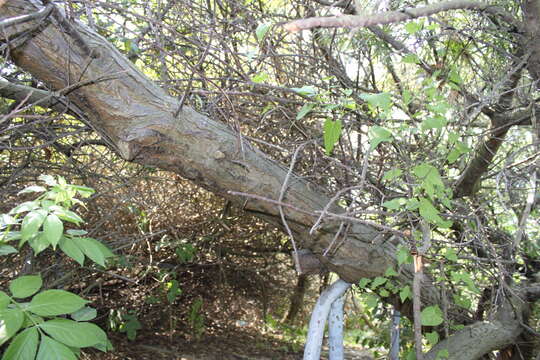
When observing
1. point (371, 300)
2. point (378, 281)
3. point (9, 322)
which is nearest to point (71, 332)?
point (9, 322)

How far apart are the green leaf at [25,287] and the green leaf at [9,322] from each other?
0.28 ft

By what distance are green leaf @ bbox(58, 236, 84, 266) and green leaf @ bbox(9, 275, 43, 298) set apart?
0.46 ft

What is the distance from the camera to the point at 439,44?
3.12m

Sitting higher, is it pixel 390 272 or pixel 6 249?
pixel 390 272

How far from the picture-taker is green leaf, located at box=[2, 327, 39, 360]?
1.58 m

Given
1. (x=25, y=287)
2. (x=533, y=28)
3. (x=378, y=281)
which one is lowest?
(x=25, y=287)

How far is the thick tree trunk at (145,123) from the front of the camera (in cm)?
213

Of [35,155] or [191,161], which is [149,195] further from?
[191,161]

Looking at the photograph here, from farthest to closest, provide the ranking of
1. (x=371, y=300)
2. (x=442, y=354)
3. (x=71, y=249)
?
(x=371, y=300) < (x=442, y=354) < (x=71, y=249)

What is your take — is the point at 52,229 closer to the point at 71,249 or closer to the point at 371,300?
the point at 71,249

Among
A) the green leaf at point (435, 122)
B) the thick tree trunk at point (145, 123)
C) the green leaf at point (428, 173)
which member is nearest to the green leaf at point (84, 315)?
the thick tree trunk at point (145, 123)

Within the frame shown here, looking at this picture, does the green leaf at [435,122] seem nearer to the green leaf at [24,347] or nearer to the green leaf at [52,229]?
the green leaf at [52,229]

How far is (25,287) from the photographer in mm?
1720

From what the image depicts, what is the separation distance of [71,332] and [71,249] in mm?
302
